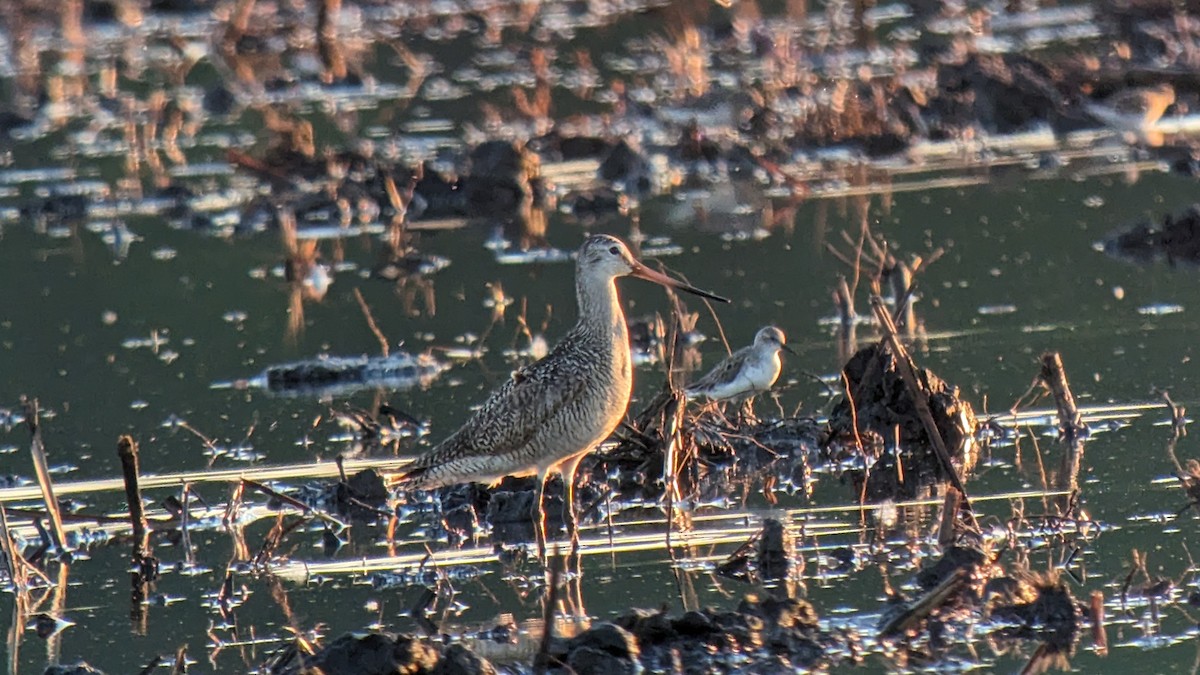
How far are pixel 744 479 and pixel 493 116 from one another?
37.1 feet

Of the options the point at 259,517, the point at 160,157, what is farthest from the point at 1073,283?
the point at 160,157

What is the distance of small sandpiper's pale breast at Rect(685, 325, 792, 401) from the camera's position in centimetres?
1053

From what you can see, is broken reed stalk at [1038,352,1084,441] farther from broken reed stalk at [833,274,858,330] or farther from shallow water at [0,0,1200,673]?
broken reed stalk at [833,274,858,330]

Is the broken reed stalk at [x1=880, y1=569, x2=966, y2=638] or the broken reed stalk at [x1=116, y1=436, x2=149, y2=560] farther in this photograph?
the broken reed stalk at [x1=116, y1=436, x2=149, y2=560]

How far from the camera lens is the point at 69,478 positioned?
34.2ft

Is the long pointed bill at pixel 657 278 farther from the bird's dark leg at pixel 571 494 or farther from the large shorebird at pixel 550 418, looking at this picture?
the bird's dark leg at pixel 571 494

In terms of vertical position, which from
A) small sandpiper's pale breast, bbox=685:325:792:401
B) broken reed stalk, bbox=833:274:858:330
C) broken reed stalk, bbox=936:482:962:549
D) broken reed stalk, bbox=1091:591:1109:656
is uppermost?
→ broken reed stalk, bbox=833:274:858:330

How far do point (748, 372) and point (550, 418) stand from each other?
174 cm

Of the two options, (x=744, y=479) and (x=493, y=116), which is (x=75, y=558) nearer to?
(x=744, y=479)

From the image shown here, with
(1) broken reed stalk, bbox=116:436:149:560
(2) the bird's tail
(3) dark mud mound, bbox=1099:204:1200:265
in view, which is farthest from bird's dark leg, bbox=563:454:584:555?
(3) dark mud mound, bbox=1099:204:1200:265

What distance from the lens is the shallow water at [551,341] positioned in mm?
7891

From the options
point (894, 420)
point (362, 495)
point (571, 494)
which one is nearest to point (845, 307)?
point (894, 420)

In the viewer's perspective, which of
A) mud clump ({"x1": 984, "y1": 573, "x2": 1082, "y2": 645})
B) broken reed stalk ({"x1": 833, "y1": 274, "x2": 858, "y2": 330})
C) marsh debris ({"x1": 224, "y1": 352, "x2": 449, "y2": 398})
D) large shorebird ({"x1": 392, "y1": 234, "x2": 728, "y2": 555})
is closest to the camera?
mud clump ({"x1": 984, "y1": 573, "x2": 1082, "y2": 645})

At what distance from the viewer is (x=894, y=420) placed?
988 centimetres
